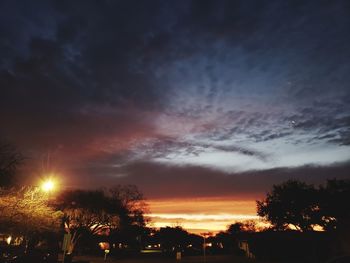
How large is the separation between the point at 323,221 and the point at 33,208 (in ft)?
144

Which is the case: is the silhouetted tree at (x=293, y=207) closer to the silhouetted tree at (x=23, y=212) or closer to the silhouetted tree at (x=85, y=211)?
the silhouetted tree at (x=85, y=211)

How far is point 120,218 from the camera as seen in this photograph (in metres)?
49.5

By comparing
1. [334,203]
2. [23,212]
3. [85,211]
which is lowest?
[23,212]

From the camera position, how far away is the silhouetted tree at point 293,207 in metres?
51.2

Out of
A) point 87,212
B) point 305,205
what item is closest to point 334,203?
point 305,205

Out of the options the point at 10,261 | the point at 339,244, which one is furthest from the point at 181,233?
the point at 10,261

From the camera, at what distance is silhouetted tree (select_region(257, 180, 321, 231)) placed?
51188 mm

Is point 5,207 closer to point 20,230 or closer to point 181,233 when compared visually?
point 20,230

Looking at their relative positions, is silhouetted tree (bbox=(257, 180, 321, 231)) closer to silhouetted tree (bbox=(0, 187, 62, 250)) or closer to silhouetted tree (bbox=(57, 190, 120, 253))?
silhouetted tree (bbox=(57, 190, 120, 253))

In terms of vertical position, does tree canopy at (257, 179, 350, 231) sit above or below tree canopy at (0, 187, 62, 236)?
above

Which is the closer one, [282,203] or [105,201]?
[105,201]

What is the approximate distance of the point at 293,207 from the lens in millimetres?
52094

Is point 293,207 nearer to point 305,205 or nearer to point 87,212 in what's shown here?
point 305,205

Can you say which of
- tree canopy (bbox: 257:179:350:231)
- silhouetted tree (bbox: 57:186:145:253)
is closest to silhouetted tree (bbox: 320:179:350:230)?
tree canopy (bbox: 257:179:350:231)
